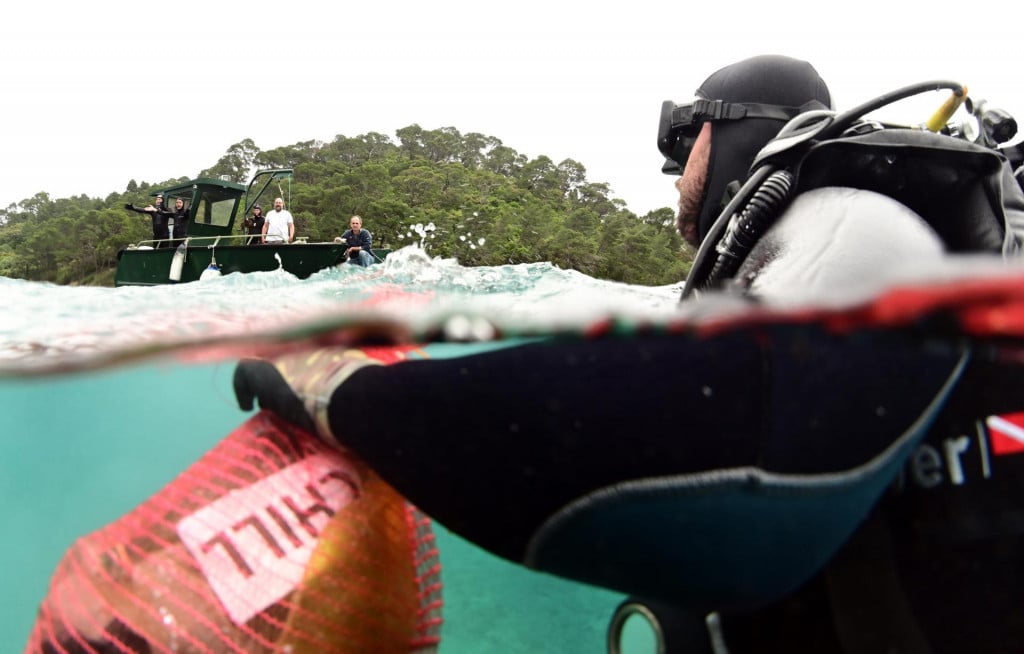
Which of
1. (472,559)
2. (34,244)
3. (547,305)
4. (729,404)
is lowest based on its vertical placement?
(472,559)

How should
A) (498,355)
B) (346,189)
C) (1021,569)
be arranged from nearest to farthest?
(498,355) < (1021,569) < (346,189)

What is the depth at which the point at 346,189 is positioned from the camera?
46.9m

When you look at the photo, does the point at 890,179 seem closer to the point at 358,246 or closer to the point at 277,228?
the point at 358,246

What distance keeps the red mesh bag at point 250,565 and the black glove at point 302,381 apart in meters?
0.09

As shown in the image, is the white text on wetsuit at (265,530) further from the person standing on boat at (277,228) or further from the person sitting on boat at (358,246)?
the person standing on boat at (277,228)

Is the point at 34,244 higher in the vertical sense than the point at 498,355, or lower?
higher

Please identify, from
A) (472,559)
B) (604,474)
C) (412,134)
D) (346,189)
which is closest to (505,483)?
(604,474)

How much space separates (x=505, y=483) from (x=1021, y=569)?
995 mm

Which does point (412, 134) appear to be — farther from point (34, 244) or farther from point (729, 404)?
point (729, 404)

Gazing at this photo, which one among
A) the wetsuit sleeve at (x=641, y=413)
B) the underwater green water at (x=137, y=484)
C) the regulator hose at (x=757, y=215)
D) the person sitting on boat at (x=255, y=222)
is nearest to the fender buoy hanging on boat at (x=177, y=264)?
the person sitting on boat at (x=255, y=222)

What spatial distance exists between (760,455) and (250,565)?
110 centimetres

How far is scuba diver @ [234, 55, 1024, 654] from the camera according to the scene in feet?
2.84

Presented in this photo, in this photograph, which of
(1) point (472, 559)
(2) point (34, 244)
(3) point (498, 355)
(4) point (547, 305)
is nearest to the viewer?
(3) point (498, 355)

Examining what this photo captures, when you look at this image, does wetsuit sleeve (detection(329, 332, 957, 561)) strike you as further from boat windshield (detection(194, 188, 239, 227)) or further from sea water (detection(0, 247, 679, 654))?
boat windshield (detection(194, 188, 239, 227))
